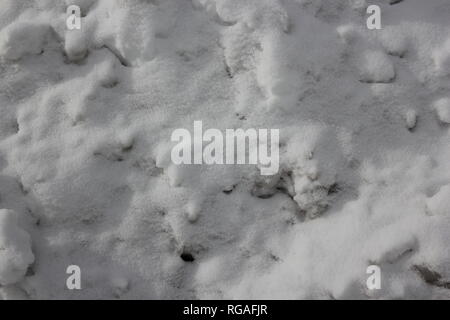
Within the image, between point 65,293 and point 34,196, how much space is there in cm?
40

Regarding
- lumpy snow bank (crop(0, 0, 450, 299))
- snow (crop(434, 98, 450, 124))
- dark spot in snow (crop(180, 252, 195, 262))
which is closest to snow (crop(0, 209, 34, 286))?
lumpy snow bank (crop(0, 0, 450, 299))

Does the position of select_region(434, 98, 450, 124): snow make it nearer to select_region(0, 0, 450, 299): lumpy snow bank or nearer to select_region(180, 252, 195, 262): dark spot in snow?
select_region(0, 0, 450, 299): lumpy snow bank

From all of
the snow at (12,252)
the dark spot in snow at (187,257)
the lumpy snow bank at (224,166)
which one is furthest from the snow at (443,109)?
the snow at (12,252)

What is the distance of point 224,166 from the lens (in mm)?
1904

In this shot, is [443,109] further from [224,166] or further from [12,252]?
[12,252]

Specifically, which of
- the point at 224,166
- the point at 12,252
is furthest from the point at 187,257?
the point at 12,252

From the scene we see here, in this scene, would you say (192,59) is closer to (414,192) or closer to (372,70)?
(372,70)

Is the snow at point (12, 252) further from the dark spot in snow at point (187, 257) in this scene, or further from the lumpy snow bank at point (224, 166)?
the dark spot in snow at point (187, 257)

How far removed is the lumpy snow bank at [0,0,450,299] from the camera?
1744 millimetres

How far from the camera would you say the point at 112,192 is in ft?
6.24

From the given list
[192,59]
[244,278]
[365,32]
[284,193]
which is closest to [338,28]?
[365,32]

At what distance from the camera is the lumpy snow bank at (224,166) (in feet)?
5.72
